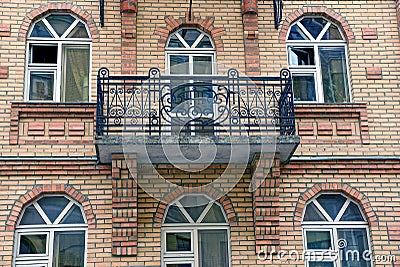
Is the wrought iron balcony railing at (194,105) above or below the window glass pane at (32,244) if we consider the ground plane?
above

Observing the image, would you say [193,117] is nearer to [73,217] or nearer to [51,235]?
[73,217]

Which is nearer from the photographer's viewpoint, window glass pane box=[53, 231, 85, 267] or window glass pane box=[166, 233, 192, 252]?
window glass pane box=[53, 231, 85, 267]

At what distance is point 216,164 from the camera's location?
32.8 feet

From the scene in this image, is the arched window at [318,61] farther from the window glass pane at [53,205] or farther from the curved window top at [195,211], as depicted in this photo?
the window glass pane at [53,205]

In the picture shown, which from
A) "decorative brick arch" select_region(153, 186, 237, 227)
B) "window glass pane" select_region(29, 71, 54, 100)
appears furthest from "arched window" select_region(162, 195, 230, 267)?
"window glass pane" select_region(29, 71, 54, 100)

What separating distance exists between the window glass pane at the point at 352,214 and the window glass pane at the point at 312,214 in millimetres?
317

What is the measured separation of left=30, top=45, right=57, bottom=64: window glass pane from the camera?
10.5 m

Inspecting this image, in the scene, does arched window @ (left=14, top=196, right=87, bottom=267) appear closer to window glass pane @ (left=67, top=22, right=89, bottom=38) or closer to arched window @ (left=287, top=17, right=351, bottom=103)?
window glass pane @ (left=67, top=22, right=89, bottom=38)

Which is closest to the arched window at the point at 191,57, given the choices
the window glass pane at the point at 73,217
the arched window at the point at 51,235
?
the window glass pane at the point at 73,217

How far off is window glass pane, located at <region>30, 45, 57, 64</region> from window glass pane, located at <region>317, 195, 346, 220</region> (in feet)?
14.8

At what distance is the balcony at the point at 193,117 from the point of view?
9234 mm

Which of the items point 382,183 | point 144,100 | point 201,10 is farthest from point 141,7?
point 382,183

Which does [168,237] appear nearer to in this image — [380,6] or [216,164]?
[216,164]

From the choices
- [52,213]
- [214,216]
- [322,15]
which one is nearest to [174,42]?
[322,15]
